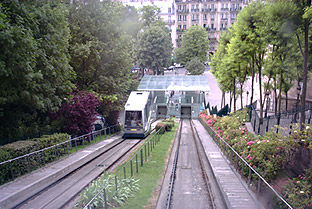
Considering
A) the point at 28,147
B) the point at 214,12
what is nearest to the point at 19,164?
the point at 28,147

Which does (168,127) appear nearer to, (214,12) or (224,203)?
(224,203)

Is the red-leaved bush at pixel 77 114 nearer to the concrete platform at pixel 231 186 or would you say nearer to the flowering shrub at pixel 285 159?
the concrete platform at pixel 231 186

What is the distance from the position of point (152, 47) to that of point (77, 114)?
1650 inches

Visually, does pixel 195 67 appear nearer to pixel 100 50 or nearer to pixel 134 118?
pixel 134 118

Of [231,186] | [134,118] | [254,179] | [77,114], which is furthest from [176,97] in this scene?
[254,179]

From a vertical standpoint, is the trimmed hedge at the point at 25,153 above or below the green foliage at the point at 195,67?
below

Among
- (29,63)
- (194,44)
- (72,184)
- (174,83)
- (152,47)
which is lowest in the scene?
(72,184)

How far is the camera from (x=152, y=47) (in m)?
59.6

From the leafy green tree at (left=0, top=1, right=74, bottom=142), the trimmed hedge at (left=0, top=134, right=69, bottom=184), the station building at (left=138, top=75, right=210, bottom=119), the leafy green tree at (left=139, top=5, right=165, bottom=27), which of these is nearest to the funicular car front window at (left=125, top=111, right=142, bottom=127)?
the leafy green tree at (left=0, top=1, right=74, bottom=142)

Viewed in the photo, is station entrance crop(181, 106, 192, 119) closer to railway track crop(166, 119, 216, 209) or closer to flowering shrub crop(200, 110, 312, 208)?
railway track crop(166, 119, 216, 209)

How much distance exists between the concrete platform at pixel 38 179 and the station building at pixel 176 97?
3398 cm

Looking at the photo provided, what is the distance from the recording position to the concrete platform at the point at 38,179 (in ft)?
33.7

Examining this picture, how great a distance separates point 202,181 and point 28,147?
29.2ft

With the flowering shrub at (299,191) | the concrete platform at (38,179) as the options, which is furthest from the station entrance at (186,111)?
the flowering shrub at (299,191)
